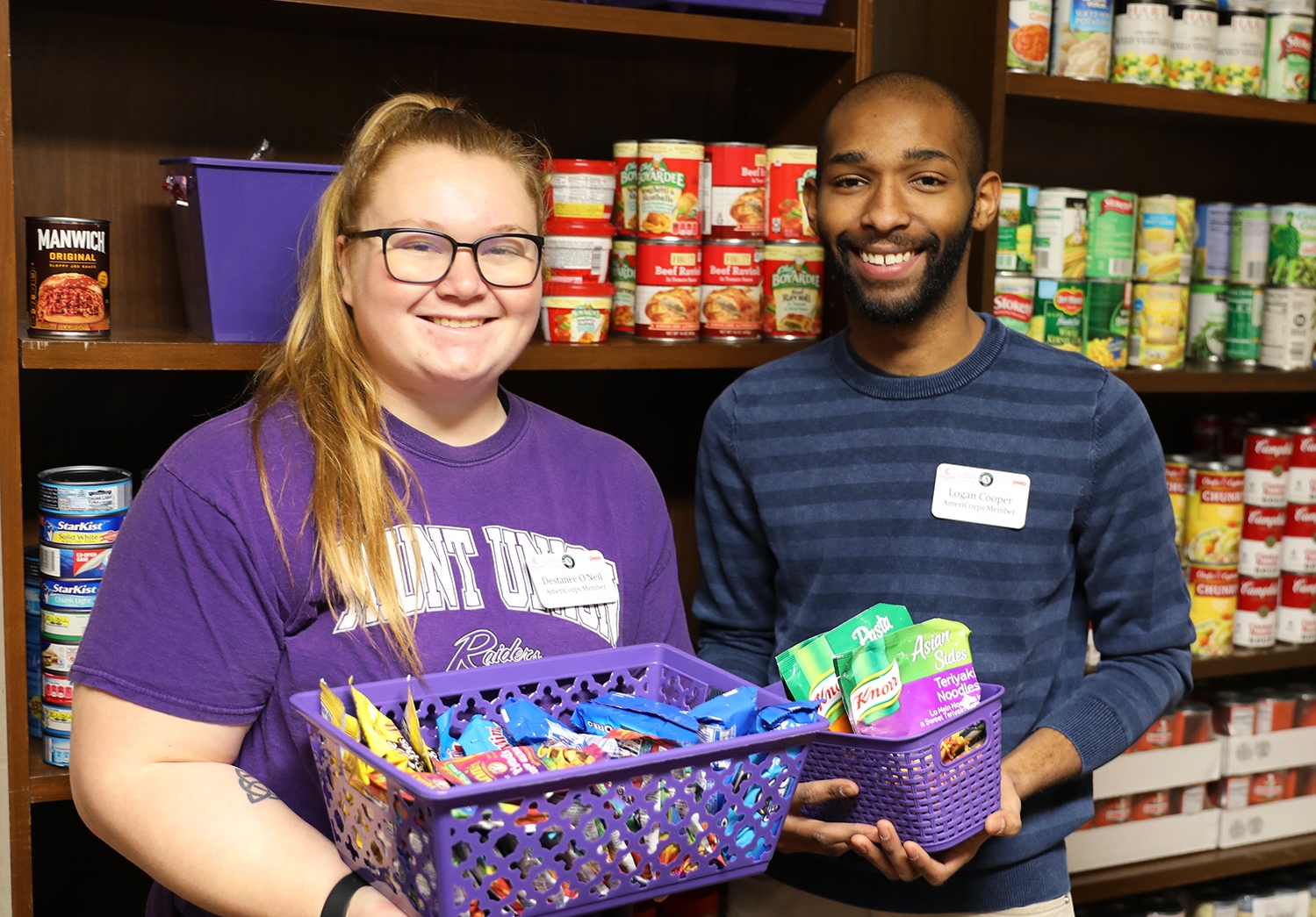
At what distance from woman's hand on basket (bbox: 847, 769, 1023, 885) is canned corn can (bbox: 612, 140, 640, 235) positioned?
3.24ft

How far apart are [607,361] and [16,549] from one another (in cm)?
82

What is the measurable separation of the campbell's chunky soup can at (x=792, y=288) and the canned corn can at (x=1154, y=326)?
2.18 ft

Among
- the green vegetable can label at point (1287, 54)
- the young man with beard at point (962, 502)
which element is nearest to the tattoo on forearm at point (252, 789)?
the young man with beard at point (962, 502)

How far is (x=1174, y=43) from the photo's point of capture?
2227 millimetres

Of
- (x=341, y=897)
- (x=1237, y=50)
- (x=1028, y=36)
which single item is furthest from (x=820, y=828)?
(x=1237, y=50)

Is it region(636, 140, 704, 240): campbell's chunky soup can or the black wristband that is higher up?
region(636, 140, 704, 240): campbell's chunky soup can

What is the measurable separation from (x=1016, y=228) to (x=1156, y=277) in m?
0.35

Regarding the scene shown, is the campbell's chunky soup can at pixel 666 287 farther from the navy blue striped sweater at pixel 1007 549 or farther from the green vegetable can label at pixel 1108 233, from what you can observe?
the green vegetable can label at pixel 1108 233

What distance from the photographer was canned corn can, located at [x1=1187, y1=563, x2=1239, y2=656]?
241cm

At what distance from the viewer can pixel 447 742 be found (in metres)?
1.08

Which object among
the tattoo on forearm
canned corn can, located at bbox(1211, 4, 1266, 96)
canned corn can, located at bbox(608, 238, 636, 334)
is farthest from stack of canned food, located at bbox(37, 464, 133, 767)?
canned corn can, located at bbox(1211, 4, 1266, 96)

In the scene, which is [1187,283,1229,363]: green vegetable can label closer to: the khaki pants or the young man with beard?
the young man with beard

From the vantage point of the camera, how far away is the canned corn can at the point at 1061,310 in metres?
2.16

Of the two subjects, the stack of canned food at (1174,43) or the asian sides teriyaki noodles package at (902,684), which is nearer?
the asian sides teriyaki noodles package at (902,684)
